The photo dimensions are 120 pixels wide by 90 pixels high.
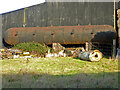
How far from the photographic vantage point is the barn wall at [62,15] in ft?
41.0

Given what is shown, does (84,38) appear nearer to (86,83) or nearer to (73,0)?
(73,0)

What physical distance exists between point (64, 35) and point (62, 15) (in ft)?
9.56

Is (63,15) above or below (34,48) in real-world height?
above

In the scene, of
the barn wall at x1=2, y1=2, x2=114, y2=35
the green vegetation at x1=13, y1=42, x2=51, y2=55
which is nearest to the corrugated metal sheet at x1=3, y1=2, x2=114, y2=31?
the barn wall at x1=2, y1=2, x2=114, y2=35

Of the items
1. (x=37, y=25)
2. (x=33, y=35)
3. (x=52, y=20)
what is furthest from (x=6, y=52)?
(x=52, y=20)

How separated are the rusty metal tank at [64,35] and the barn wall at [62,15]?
136 centimetres

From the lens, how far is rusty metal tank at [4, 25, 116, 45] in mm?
10891

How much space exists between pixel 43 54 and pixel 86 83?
735 centimetres

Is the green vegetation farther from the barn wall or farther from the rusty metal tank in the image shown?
the barn wall

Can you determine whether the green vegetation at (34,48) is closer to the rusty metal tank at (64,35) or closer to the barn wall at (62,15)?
the rusty metal tank at (64,35)

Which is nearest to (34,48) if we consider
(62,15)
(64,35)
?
(64,35)

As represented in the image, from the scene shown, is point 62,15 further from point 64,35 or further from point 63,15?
point 64,35

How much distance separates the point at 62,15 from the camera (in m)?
13.5

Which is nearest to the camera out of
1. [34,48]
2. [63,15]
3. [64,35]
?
[34,48]
